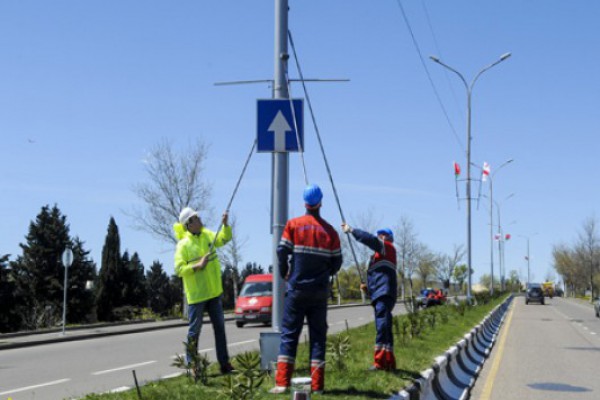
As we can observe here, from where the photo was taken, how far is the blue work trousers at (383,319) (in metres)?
8.94

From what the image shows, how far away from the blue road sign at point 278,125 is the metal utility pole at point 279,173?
0.12 metres

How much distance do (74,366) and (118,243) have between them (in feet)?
101

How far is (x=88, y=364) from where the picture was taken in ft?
44.7

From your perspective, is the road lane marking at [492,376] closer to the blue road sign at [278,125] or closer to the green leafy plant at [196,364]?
the green leafy plant at [196,364]

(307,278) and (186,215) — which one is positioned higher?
(186,215)

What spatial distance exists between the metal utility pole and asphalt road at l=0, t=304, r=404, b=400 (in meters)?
1.88

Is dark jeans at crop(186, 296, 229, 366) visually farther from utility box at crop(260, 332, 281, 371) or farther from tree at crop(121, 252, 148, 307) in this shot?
tree at crop(121, 252, 148, 307)

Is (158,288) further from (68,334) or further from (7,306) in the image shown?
(68,334)

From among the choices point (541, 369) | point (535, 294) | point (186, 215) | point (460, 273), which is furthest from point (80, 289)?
point (460, 273)

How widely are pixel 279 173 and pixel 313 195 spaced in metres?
1.71

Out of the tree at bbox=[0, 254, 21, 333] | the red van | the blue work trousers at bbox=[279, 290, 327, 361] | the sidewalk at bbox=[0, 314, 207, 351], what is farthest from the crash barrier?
the tree at bbox=[0, 254, 21, 333]

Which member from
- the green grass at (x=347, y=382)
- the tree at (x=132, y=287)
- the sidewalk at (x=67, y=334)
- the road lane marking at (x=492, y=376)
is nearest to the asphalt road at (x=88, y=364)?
the sidewalk at (x=67, y=334)

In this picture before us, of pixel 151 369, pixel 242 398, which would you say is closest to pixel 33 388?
pixel 151 369

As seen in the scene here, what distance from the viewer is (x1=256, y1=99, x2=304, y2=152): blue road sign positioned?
851 cm
